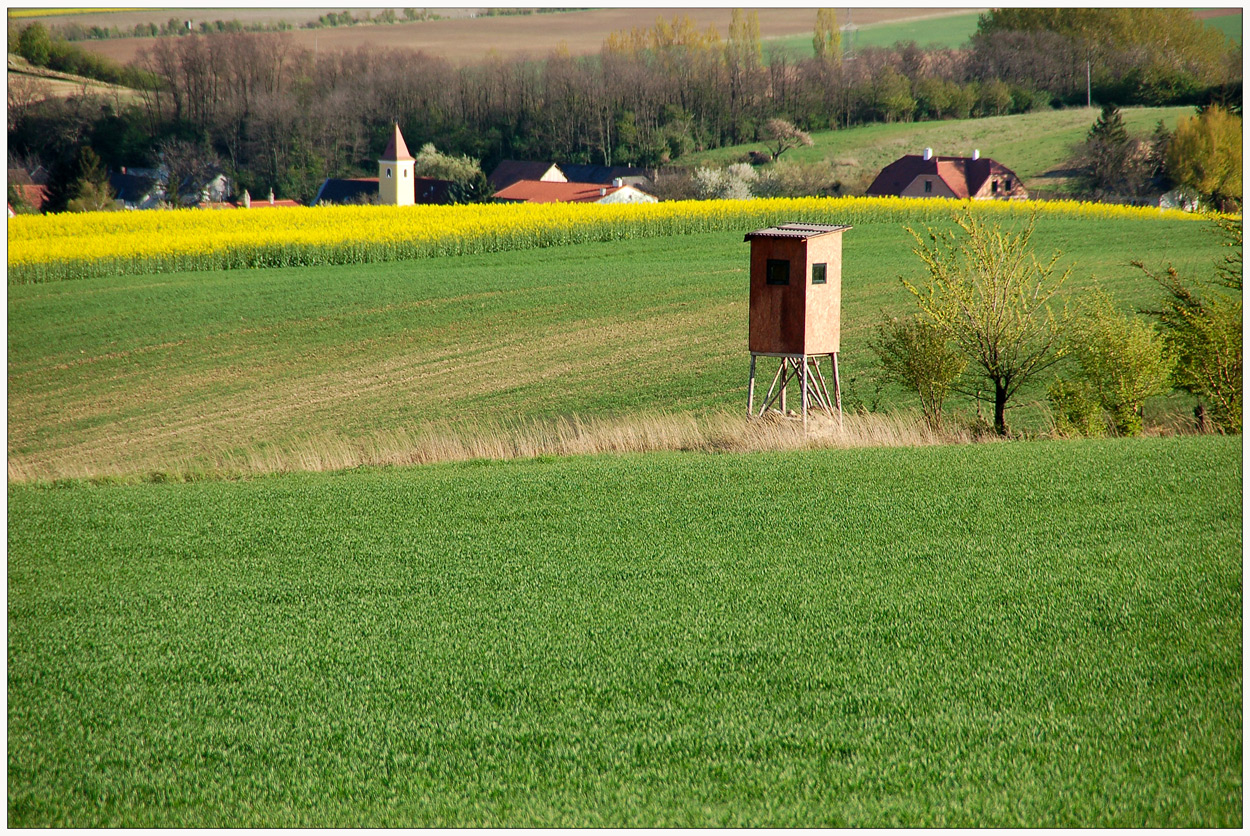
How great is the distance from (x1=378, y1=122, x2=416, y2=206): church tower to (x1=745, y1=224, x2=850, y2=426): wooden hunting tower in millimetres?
44409

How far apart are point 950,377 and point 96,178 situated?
2001 inches

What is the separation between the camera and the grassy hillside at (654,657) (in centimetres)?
552

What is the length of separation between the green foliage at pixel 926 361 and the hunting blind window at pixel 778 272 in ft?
7.38

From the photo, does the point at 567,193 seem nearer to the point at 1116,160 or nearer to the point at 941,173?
the point at 941,173

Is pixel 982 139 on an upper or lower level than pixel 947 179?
upper

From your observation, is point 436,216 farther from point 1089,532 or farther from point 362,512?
point 1089,532

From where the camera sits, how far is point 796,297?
631 inches

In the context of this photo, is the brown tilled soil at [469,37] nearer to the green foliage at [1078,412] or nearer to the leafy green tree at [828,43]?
the leafy green tree at [828,43]

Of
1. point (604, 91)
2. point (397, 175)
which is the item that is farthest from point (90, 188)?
point (604, 91)

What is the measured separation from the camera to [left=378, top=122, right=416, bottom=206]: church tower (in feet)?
187

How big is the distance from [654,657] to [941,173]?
46054mm

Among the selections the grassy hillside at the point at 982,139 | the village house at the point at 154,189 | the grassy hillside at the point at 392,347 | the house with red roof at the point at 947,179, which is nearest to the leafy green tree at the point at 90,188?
the village house at the point at 154,189

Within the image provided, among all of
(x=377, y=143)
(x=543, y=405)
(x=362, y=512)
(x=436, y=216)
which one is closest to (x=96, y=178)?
(x=377, y=143)

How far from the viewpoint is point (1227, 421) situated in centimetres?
1580
